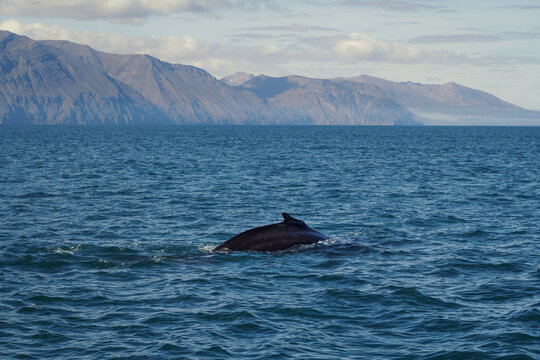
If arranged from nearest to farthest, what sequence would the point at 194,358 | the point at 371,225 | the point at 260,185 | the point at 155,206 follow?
the point at 194,358, the point at 371,225, the point at 155,206, the point at 260,185

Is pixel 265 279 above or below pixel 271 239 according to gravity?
below

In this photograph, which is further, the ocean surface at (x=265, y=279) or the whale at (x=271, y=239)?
the whale at (x=271, y=239)

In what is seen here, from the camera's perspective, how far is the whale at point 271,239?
20922mm

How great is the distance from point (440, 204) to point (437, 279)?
705 inches

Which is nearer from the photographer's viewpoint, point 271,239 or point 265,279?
point 265,279

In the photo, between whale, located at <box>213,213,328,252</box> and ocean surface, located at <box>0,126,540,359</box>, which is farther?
whale, located at <box>213,213,328,252</box>

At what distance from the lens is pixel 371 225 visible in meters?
27.6

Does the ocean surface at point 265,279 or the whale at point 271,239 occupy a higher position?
the whale at point 271,239

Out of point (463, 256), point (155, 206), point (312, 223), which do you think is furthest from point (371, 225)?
point (155, 206)

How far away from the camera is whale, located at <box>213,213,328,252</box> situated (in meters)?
20.9

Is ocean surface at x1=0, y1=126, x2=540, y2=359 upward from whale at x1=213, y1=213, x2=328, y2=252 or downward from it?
downward

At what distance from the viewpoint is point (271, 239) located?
21.1m

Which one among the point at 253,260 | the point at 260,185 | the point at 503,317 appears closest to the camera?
the point at 503,317

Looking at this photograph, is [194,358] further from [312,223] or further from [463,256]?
[312,223]
